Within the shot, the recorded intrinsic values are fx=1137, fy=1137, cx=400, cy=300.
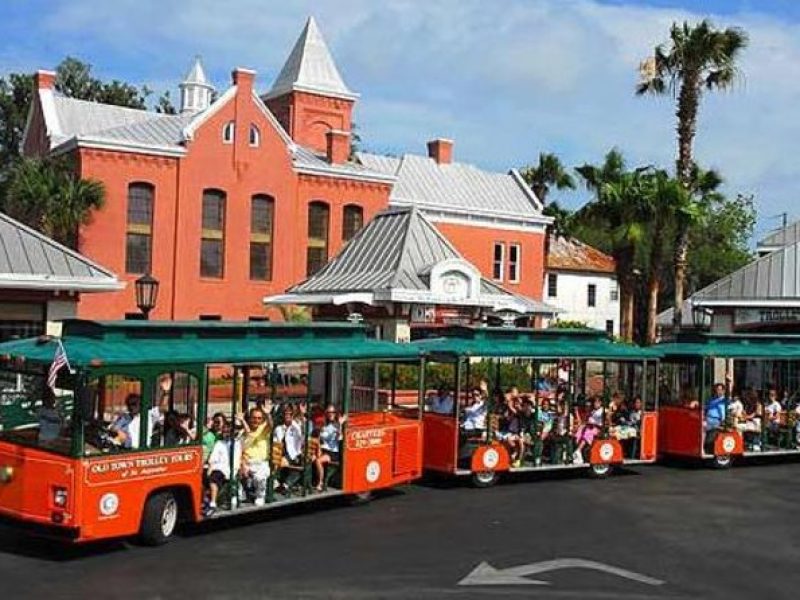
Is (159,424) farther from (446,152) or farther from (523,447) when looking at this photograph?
(446,152)

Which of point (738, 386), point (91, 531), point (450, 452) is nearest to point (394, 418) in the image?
point (450, 452)

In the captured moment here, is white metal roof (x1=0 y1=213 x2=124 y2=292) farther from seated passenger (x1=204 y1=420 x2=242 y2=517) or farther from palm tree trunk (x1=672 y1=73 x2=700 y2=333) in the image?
palm tree trunk (x1=672 y1=73 x2=700 y2=333)

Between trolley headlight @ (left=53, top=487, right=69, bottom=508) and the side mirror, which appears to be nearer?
trolley headlight @ (left=53, top=487, right=69, bottom=508)

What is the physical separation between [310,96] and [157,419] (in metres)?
42.5

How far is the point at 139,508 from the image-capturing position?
486 inches

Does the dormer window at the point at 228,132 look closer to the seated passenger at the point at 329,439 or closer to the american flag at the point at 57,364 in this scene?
the seated passenger at the point at 329,439

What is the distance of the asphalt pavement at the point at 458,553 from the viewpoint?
10984 mm

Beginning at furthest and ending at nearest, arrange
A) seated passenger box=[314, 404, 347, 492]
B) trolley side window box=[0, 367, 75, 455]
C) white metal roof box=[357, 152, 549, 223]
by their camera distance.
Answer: white metal roof box=[357, 152, 549, 223] → seated passenger box=[314, 404, 347, 492] → trolley side window box=[0, 367, 75, 455]

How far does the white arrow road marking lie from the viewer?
37.7ft

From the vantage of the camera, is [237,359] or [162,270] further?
[162,270]

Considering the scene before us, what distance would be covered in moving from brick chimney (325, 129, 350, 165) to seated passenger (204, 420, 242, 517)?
3405 centimetres

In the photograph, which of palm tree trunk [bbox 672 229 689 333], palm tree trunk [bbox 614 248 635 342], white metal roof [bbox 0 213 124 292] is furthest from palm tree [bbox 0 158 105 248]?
palm tree trunk [bbox 672 229 689 333]

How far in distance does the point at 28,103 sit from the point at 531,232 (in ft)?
103

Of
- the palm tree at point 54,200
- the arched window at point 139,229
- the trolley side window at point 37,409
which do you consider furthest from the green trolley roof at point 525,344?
the arched window at point 139,229
